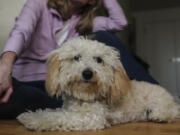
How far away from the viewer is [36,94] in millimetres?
1363

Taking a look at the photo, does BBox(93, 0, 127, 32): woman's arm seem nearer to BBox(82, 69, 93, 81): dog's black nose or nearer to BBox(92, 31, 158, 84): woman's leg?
BBox(92, 31, 158, 84): woman's leg

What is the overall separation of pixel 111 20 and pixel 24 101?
29.4 inches

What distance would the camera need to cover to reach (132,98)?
46.7 inches

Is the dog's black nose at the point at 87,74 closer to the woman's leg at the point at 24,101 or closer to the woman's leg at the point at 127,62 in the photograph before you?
the woman's leg at the point at 24,101

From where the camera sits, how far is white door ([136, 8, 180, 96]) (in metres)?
4.84

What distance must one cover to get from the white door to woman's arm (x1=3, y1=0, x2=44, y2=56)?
3.61m

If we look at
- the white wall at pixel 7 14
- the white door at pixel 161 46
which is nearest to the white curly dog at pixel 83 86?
the white wall at pixel 7 14

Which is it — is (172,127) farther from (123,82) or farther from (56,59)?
(56,59)

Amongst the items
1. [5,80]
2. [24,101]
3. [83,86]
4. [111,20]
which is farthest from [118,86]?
[111,20]

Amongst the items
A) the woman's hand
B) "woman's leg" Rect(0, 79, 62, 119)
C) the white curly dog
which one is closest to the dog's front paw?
the white curly dog

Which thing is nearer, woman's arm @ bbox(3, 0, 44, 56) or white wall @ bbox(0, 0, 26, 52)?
woman's arm @ bbox(3, 0, 44, 56)

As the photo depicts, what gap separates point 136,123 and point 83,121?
1.00 ft

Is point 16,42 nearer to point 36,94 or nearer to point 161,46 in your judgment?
point 36,94

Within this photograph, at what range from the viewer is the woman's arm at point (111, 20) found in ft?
5.52
